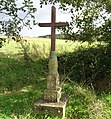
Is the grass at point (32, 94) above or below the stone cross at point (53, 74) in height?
below

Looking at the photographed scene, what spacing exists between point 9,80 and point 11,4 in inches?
115

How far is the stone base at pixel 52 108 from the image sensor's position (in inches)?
304

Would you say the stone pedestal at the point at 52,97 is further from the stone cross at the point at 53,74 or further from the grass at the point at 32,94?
the grass at the point at 32,94

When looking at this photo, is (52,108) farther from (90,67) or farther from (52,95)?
(90,67)

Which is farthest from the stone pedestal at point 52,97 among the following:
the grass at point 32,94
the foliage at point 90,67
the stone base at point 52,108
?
the foliage at point 90,67

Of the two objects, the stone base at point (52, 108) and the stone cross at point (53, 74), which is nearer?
the stone base at point (52, 108)

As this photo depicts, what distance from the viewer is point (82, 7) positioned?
11.1 m

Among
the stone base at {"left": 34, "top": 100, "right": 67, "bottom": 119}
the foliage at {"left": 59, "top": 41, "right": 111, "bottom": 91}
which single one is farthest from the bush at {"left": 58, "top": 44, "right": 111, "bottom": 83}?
the stone base at {"left": 34, "top": 100, "right": 67, "bottom": 119}

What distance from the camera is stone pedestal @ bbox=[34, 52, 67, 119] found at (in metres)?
7.78

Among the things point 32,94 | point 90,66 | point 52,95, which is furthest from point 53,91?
point 90,66

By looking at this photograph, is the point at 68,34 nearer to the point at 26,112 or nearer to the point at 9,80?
the point at 9,80

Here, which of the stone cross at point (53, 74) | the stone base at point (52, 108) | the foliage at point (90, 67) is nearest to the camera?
the stone base at point (52, 108)

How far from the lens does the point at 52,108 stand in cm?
778

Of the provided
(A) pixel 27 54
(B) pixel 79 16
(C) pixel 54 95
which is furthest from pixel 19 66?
(C) pixel 54 95
